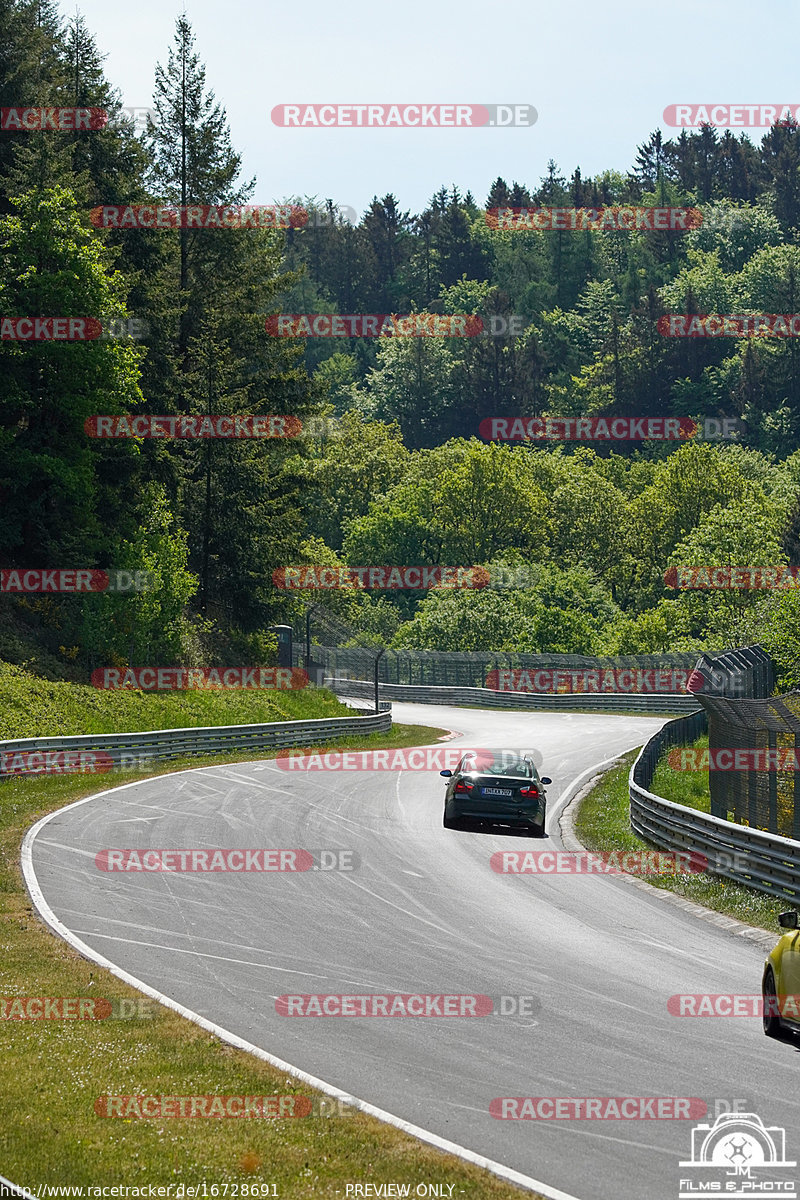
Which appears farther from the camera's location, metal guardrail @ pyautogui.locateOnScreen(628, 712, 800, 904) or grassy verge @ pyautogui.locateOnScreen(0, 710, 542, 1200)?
metal guardrail @ pyautogui.locateOnScreen(628, 712, 800, 904)

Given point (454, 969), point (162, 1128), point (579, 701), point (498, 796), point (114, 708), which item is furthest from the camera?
point (579, 701)

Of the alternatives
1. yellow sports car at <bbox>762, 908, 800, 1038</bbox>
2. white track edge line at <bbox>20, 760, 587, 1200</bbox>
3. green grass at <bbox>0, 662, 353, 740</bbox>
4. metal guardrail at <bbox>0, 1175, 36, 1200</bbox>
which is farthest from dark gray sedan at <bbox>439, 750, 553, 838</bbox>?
metal guardrail at <bbox>0, 1175, 36, 1200</bbox>

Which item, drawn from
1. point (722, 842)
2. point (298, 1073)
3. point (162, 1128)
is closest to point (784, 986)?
point (298, 1073)

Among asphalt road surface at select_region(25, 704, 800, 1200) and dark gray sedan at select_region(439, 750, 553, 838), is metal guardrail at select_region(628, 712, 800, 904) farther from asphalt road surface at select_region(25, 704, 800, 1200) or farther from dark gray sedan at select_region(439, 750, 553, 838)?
dark gray sedan at select_region(439, 750, 553, 838)

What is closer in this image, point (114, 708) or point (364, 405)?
point (114, 708)

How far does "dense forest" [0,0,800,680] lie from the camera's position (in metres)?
45.4

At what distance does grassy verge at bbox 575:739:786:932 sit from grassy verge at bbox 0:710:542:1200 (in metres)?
7.97

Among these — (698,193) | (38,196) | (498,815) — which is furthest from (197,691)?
(698,193)

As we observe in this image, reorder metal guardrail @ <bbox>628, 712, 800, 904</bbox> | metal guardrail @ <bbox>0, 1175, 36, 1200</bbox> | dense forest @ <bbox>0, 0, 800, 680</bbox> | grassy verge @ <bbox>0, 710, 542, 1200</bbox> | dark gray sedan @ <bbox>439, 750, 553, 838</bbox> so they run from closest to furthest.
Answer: metal guardrail @ <bbox>0, 1175, 36, 1200</bbox> < grassy verge @ <bbox>0, 710, 542, 1200</bbox> < metal guardrail @ <bbox>628, 712, 800, 904</bbox> < dark gray sedan @ <bbox>439, 750, 553, 838</bbox> < dense forest @ <bbox>0, 0, 800, 680</bbox>

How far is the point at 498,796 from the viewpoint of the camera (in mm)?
23172

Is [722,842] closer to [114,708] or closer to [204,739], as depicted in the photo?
[204,739]

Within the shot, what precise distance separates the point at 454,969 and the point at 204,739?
26161mm

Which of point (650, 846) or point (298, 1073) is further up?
point (298, 1073)

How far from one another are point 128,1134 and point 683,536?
103 meters
